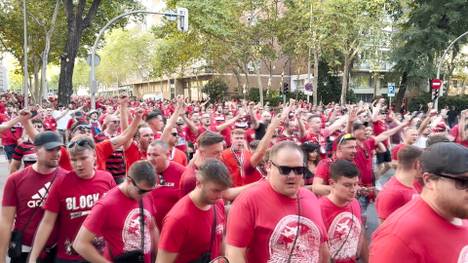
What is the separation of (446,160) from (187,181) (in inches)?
105

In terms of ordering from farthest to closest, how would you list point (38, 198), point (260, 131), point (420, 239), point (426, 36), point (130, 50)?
point (130, 50)
point (426, 36)
point (260, 131)
point (38, 198)
point (420, 239)

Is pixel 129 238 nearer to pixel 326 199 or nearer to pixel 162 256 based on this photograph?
pixel 162 256

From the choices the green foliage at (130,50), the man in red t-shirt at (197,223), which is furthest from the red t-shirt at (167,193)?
the green foliage at (130,50)

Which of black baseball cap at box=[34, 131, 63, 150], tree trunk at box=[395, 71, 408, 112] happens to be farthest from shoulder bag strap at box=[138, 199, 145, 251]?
tree trunk at box=[395, 71, 408, 112]

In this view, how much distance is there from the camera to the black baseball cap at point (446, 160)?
2.10m

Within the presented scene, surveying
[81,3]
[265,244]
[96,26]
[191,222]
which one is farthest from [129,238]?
[96,26]

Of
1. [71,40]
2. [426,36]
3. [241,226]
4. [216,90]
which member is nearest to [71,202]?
[241,226]

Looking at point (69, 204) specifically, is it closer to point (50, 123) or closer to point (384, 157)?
point (384, 157)

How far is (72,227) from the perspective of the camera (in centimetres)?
399

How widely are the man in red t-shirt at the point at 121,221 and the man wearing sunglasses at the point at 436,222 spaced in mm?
1888

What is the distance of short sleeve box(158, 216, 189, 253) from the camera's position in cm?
329

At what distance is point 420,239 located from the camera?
210cm

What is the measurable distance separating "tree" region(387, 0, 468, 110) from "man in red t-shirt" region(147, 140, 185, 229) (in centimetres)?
2892

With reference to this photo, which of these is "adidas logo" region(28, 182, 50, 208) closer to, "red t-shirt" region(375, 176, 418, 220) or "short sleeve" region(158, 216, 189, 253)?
"short sleeve" region(158, 216, 189, 253)
